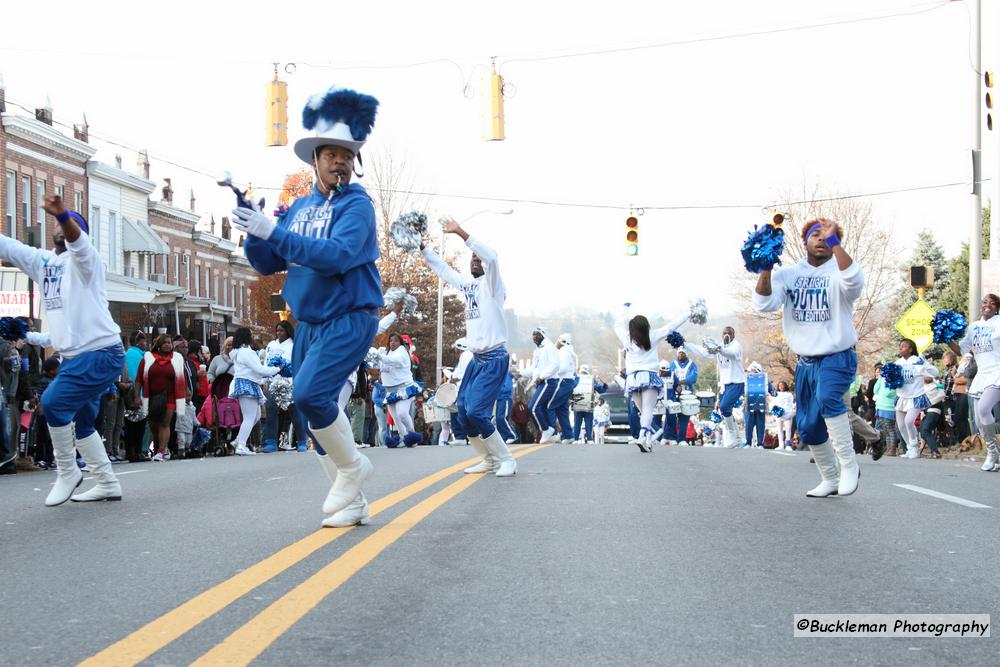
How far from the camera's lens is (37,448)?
15766mm

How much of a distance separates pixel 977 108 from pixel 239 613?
21.8m

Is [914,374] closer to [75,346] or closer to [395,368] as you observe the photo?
[395,368]

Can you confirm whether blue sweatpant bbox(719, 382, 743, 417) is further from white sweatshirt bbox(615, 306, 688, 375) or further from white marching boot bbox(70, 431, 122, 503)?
white marching boot bbox(70, 431, 122, 503)

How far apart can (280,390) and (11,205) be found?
768 inches

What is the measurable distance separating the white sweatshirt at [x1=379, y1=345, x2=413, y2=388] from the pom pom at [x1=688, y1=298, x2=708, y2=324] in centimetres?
681

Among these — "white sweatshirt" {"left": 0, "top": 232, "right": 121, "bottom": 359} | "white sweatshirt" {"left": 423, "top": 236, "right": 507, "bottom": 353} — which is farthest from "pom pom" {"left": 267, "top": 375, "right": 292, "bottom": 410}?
"white sweatshirt" {"left": 0, "top": 232, "right": 121, "bottom": 359}

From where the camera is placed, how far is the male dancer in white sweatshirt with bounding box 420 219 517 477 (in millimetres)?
11969

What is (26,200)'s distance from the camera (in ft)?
129

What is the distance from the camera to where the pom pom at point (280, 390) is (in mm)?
21934

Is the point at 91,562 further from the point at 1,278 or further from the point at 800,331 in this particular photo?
the point at 1,278

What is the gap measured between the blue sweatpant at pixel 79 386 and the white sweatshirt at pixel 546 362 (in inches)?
582

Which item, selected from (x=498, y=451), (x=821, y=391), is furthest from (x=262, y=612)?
(x=498, y=451)

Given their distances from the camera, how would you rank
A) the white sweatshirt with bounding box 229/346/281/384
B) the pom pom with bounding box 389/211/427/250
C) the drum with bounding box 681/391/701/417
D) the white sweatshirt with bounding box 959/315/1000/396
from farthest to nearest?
the drum with bounding box 681/391/701/417 < the white sweatshirt with bounding box 229/346/281/384 < the white sweatshirt with bounding box 959/315/1000/396 < the pom pom with bounding box 389/211/427/250

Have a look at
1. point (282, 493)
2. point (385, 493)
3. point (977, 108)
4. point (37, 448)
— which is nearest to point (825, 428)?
point (385, 493)
